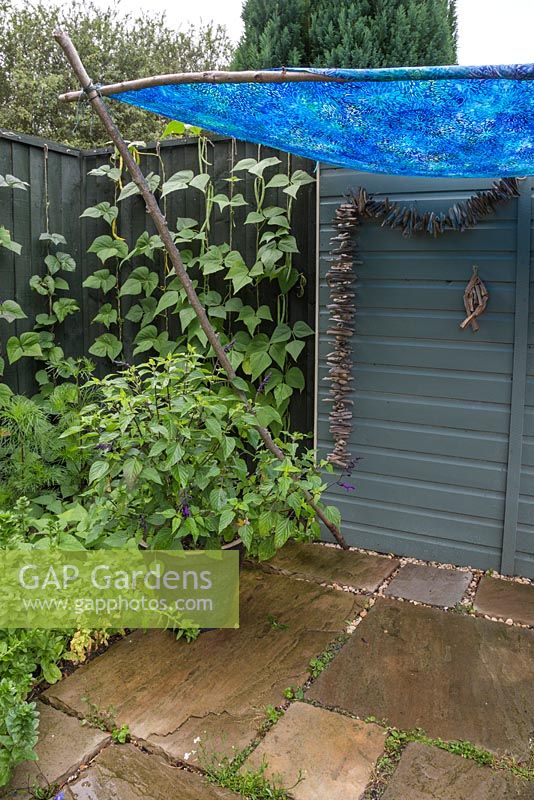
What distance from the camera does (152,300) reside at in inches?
125

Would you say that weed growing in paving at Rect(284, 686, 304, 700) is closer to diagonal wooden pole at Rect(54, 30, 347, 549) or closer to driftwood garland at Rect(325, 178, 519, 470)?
diagonal wooden pole at Rect(54, 30, 347, 549)

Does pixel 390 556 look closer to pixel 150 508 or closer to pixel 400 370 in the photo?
pixel 400 370

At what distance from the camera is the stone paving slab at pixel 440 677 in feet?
5.42

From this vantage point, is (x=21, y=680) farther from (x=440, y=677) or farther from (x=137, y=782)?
(x=440, y=677)

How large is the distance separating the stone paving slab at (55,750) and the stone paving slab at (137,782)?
4 cm

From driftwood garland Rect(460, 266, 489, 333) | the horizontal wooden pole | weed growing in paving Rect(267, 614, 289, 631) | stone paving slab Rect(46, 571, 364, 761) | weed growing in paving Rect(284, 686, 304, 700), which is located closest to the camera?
the horizontal wooden pole

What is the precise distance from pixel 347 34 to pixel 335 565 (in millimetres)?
4677

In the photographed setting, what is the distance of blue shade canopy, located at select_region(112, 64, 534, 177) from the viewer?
1.55 meters

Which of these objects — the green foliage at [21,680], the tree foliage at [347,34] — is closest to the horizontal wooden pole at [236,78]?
the green foliage at [21,680]

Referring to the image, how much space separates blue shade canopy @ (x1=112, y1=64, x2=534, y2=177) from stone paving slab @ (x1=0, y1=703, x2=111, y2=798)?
68.1 inches

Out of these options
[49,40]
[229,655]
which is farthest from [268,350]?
[49,40]

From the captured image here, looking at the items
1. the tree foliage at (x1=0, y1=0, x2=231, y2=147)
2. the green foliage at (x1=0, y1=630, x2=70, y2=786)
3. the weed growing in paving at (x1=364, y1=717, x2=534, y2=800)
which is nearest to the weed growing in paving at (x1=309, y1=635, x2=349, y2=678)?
the weed growing in paving at (x1=364, y1=717, x2=534, y2=800)

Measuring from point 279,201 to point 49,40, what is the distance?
30.8 ft

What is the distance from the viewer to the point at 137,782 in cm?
145
